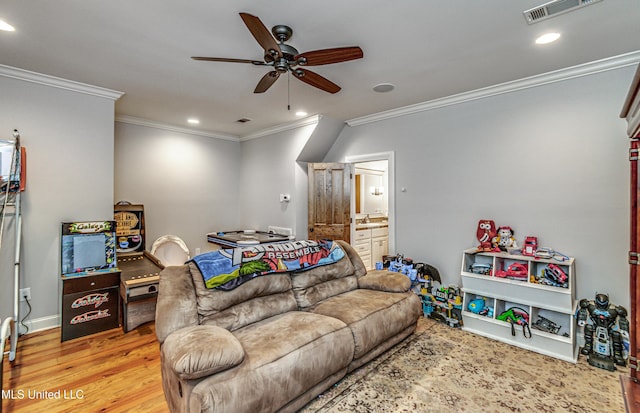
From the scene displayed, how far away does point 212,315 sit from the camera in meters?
2.21

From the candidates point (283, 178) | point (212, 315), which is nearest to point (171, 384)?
point (212, 315)

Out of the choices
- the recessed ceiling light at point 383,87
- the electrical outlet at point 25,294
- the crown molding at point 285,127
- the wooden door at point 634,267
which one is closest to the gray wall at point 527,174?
the recessed ceiling light at point 383,87

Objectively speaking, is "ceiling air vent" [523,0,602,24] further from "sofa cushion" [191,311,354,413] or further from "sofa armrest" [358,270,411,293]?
"sofa cushion" [191,311,354,413]

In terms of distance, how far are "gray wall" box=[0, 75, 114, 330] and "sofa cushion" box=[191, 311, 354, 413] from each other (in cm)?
263

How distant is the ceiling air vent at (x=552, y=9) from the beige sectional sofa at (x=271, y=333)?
7.93 feet

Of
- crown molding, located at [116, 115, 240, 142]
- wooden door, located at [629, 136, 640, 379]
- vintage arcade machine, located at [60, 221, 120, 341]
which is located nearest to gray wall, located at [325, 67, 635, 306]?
wooden door, located at [629, 136, 640, 379]

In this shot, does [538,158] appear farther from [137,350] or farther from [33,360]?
[33,360]

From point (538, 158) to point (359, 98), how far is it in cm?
214

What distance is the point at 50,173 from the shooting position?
330 centimetres

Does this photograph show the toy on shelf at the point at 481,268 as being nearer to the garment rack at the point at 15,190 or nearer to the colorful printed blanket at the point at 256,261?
the colorful printed blanket at the point at 256,261

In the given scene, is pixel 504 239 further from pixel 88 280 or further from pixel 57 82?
pixel 57 82

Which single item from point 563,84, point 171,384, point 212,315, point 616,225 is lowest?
point 171,384

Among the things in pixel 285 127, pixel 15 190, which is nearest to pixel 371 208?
pixel 285 127

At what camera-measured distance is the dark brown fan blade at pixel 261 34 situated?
1.77 meters
